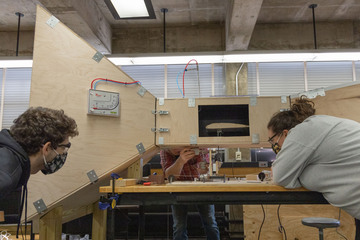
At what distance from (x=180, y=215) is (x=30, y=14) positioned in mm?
4374

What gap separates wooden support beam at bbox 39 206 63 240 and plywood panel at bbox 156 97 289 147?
738mm

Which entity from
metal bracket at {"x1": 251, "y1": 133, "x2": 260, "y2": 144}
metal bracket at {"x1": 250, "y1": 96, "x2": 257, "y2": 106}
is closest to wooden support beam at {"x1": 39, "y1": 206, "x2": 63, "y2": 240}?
metal bracket at {"x1": 251, "y1": 133, "x2": 260, "y2": 144}

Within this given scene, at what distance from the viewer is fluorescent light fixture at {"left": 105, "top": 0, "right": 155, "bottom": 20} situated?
8.42 feet

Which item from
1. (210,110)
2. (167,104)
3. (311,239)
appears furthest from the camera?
(311,239)

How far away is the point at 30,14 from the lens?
15.7 feet

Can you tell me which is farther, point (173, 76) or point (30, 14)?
point (173, 76)

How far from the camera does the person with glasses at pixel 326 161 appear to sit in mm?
1223

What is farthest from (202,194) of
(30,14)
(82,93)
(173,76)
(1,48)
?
(1,48)

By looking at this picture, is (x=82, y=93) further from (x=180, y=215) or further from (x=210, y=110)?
(x=180, y=215)

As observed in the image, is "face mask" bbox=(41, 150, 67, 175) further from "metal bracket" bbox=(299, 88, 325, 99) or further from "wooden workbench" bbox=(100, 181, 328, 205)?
"metal bracket" bbox=(299, 88, 325, 99)

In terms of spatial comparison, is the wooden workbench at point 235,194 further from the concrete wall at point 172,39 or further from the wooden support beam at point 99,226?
the concrete wall at point 172,39

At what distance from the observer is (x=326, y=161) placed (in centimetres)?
127

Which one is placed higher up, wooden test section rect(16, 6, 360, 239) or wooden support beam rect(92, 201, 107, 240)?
wooden test section rect(16, 6, 360, 239)

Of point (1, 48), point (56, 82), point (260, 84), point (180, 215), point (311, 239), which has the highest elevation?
point (1, 48)
